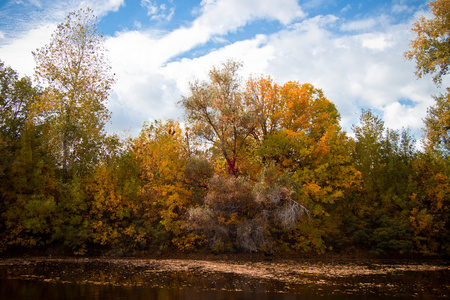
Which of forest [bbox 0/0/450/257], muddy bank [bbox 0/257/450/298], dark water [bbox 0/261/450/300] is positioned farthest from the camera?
forest [bbox 0/0/450/257]

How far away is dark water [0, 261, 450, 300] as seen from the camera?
14.9 metres

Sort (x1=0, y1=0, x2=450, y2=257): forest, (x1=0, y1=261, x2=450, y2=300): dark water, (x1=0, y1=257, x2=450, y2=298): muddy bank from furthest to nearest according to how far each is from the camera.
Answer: (x1=0, y1=0, x2=450, y2=257): forest
(x1=0, y1=257, x2=450, y2=298): muddy bank
(x1=0, y1=261, x2=450, y2=300): dark water

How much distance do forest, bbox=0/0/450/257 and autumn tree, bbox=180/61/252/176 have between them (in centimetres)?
12

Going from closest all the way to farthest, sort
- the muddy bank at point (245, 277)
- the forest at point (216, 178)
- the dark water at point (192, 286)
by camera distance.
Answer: the dark water at point (192, 286) → the muddy bank at point (245, 277) → the forest at point (216, 178)

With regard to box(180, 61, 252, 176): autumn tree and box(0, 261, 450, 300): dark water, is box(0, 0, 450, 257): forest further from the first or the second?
box(0, 261, 450, 300): dark water

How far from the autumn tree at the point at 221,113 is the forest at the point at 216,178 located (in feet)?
0.41

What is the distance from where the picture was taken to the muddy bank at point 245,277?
56.7ft

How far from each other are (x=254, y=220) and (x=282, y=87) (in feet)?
52.3

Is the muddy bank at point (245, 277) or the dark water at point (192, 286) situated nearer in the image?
the dark water at point (192, 286)

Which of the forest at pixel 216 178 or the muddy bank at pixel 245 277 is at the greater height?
the forest at pixel 216 178

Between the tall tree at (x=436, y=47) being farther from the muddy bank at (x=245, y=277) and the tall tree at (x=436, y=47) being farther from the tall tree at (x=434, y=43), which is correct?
the muddy bank at (x=245, y=277)

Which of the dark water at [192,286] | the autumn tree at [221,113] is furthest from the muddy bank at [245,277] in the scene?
the autumn tree at [221,113]

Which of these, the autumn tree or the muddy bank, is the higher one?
the autumn tree

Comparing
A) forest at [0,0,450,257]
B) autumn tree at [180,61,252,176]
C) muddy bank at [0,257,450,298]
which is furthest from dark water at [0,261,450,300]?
autumn tree at [180,61,252,176]
